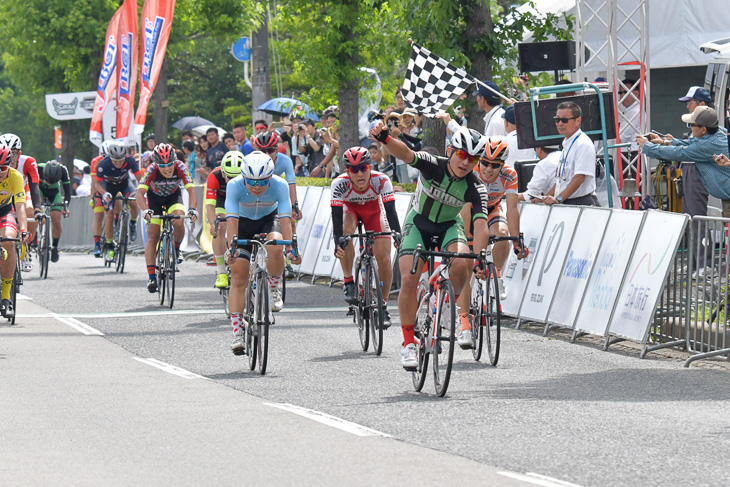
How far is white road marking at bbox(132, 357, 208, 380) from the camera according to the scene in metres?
11.5

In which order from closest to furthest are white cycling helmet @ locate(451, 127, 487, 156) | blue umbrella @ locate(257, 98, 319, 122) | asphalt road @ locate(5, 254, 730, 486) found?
1. asphalt road @ locate(5, 254, 730, 486)
2. white cycling helmet @ locate(451, 127, 487, 156)
3. blue umbrella @ locate(257, 98, 319, 122)

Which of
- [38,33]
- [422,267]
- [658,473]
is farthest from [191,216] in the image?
[38,33]

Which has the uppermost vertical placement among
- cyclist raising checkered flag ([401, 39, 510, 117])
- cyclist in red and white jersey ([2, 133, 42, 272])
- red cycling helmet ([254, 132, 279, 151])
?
cyclist raising checkered flag ([401, 39, 510, 117])

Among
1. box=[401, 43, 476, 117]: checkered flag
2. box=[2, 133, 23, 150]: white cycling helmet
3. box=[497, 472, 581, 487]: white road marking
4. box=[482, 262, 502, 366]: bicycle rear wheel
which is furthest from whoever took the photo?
box=[401, 43, 476, 117]: checkered flag

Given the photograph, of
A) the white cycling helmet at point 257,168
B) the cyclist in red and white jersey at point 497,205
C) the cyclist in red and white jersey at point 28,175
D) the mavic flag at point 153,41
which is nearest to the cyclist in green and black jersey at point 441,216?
the cyclist in red and white jersey at point 497,205

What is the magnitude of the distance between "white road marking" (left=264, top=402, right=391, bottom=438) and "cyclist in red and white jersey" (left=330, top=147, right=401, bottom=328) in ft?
11.8

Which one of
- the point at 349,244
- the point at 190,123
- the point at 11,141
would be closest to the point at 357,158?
the point at 349,244

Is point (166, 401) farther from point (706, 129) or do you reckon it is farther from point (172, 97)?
point (172, 97)

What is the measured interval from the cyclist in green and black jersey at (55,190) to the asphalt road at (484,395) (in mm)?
6709

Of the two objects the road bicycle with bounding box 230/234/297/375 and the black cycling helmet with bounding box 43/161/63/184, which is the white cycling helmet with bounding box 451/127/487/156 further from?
the black cycling helmet with bounding box 43/161/63/184

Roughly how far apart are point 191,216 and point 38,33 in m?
32.8

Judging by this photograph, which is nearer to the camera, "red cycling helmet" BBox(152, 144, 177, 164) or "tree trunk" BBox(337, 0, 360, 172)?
"red cycling helmet" BBox(152, 144, 177, 164)

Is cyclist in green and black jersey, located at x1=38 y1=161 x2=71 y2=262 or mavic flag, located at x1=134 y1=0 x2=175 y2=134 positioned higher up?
mavic flag, located at x1=134 y1=0 x2=175 y2=134

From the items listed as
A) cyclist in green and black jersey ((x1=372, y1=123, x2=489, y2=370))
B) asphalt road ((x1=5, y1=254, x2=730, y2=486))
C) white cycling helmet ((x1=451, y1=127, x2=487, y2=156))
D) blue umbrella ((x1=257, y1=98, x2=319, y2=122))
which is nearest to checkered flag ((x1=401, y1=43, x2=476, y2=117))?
asphalt road ((x1=5, y1=254, x2=730, y2=486))
